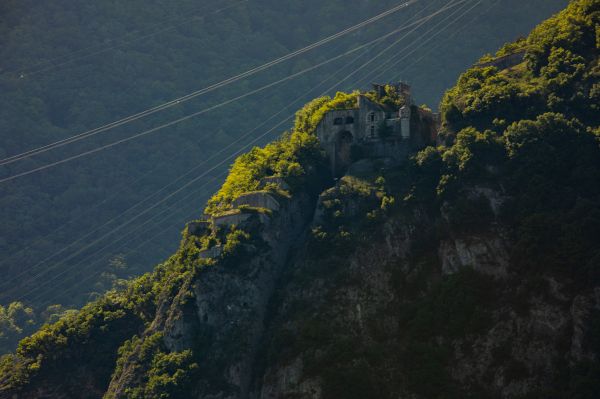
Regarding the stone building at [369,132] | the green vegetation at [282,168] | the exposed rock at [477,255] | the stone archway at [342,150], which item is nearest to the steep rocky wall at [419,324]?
the exposed rock at [477,255]

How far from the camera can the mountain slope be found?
99812mm

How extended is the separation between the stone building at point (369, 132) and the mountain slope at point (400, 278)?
2.05 meters

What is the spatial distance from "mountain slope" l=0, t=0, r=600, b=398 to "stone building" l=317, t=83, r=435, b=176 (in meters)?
2.05

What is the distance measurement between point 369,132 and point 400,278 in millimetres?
22476

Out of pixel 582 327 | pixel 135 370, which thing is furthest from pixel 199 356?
pixel 582 327

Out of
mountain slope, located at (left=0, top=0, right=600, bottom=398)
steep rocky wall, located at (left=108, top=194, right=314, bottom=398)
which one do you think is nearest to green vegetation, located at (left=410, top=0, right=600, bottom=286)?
mountain slope, located at (left=0, top=0, right=600, bottom=398)

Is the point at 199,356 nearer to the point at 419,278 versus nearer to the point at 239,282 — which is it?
the point at 239,282

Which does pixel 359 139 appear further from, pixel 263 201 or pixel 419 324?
pixel 419 324

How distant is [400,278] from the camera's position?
363ft

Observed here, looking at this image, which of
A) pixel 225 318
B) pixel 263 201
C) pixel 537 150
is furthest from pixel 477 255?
pixel 225 318

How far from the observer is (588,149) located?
109 metres

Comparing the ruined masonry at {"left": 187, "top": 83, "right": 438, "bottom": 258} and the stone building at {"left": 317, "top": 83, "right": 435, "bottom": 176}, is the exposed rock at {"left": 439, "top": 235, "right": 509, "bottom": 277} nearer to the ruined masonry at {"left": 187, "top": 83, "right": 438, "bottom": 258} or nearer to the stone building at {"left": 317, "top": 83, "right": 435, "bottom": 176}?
the ruined masonry at {"left": 187, "top": 83, "right": 438, "bottom": 258}

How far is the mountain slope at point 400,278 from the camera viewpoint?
327ft

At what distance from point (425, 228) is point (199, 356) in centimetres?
2725
